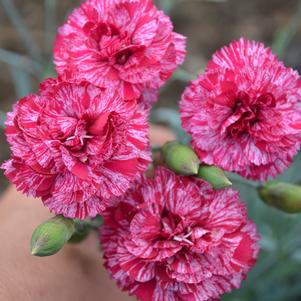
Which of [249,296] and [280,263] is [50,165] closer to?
[280,263]

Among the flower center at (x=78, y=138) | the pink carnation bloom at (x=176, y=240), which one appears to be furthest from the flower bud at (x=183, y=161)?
the flower center at (x=78, y=138)

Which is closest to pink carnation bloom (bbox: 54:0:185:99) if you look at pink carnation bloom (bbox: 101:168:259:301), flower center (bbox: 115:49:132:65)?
flower center (bbox: 115:49:132:65)

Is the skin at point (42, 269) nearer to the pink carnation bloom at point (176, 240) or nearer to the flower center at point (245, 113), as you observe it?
the pink carnation bloom at point (176, 240)

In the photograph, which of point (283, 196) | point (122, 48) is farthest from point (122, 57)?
point (283, 196)

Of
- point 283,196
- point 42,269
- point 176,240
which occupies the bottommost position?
point 42,269

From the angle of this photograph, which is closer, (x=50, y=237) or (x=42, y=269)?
(x=50, y=237)

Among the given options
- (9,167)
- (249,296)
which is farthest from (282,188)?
(249,296)

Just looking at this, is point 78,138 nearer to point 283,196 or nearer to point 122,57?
point 122,57
